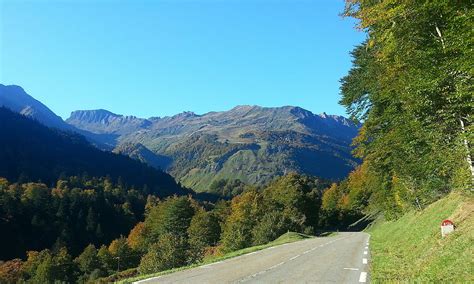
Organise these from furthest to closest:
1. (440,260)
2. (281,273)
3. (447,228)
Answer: (447,228), (281,273), (440,260)

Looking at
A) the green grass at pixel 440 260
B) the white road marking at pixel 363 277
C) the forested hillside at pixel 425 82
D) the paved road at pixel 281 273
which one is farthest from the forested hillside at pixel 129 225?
the white road marking at pixel 363 277

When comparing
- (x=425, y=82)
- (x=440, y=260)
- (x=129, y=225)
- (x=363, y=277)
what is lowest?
(x=129, y=225)

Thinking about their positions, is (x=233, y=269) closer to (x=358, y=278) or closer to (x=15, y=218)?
(x=358, y=278)

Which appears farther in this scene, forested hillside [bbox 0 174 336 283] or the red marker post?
forested hillside [bbox 0 174 336 283]

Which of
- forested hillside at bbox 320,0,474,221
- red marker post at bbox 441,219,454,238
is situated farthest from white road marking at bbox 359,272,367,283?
forested hillside at bbox 320,0,474,221

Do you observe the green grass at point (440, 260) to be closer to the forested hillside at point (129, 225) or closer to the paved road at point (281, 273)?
the paved road at point (281, 273)

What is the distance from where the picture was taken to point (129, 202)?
18675 centimetres

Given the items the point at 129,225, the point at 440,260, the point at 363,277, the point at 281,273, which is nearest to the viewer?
the point at 440,260

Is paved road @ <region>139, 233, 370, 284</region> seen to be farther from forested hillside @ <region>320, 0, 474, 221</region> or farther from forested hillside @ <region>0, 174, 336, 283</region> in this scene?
forested hillside @ <region>0, 174, 336, 283</region>

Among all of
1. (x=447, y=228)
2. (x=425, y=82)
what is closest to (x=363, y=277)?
(x=447, y=228)

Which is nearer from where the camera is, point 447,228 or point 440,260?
point 440,260

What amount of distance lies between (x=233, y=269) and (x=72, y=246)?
140 meters

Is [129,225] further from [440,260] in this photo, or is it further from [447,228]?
[440,260]

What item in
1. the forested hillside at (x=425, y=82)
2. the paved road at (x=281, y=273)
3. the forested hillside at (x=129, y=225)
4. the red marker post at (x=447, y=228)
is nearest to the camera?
the paved road at (x=281, y=273)
